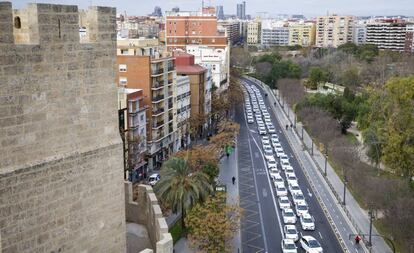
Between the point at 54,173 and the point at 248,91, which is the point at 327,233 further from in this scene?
the point at 248,91

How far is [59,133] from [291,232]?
32747mm

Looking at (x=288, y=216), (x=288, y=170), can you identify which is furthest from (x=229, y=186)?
(x=288, y=216)

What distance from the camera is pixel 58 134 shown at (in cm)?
1083

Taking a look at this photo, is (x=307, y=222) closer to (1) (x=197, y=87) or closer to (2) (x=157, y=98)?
(2) (x=157, y=98)

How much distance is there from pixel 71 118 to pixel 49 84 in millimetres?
966

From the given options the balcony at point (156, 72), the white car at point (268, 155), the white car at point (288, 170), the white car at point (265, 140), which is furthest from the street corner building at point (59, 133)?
the white car at point (265, 140)

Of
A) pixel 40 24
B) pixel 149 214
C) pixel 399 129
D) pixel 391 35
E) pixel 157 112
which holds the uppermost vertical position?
pixel 40 24

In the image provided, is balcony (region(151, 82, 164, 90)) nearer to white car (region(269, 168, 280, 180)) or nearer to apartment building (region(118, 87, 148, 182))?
apartment building (region(118, 87, 148, 182))

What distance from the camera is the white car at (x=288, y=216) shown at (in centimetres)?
4346

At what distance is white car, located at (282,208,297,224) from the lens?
43456 millimetres

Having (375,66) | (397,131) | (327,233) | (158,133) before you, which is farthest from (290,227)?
(375,66)

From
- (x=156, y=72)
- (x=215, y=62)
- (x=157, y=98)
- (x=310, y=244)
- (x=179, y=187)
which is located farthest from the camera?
(x=215, y=62)

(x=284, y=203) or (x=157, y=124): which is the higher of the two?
(x=157, y=124)

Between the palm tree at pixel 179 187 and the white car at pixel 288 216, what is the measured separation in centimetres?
923
